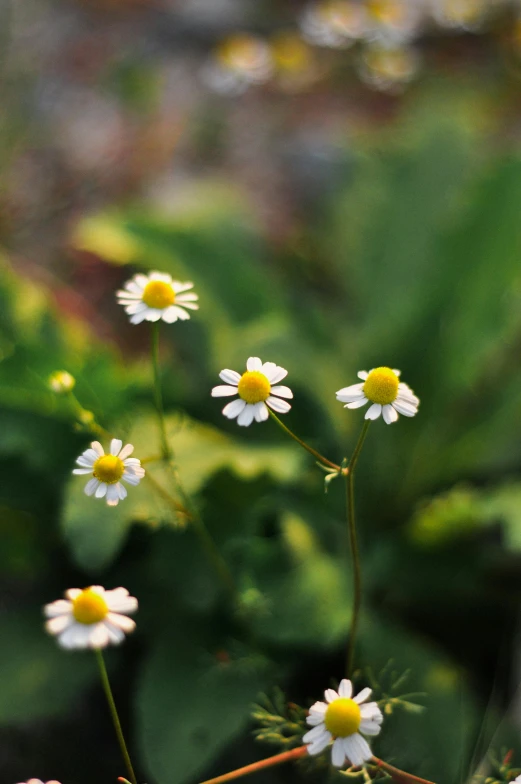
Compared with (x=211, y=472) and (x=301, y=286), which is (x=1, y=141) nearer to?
(x=301, y=286)

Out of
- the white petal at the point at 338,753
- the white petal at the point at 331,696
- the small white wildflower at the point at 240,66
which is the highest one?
the small white wildflower at the point at 240,66

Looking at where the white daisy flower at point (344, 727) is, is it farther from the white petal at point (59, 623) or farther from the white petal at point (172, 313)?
the white petal at point (172, 313)

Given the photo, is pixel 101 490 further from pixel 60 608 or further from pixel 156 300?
pixel 156 300

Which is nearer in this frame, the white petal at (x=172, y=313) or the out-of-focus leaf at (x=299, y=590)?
the white petal at (x=172, y=313)

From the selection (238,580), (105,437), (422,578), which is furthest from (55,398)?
(422,578)

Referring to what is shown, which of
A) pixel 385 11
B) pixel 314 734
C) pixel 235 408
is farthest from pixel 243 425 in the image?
pixel 385 11

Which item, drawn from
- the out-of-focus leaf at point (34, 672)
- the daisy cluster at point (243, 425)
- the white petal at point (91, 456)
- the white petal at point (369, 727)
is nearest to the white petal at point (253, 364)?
the daisy cluster at point (243, 425)

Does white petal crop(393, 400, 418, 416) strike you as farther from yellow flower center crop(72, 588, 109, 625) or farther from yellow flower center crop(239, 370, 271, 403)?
yellow flower center crop(72, 588, 109, 625)

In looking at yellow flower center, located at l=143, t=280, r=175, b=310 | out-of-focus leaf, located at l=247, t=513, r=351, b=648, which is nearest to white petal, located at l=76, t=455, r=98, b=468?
yellow flower center, located at l=143, t=280, r=175, b=310

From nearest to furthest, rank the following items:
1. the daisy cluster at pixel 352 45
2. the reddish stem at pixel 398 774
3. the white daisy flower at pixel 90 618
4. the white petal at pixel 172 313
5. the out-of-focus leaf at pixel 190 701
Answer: the white daisy flower at pixel 90 618 → the reddish stem at pixel 398 774 → the white petal at pixel 172 313 → the out-of-focus leaf at pixel 190 701 → the daisy cluster at pixel 352 45
